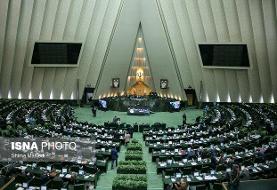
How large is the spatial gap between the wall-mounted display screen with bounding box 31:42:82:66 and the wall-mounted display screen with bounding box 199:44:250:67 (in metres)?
13.5

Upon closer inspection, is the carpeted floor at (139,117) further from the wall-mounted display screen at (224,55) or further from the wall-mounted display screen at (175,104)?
the wall-mounted display screen at (224,55)

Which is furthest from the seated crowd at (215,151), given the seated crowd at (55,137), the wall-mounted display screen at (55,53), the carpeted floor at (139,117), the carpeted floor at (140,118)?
the wall-mounted display screen at (55,53)

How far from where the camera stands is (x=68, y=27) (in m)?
44.4

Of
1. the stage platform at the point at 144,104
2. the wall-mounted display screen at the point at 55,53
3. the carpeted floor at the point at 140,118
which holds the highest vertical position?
the wall-mounted display screen at the point at 55,53

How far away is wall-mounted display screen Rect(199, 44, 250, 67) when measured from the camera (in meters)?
43.4

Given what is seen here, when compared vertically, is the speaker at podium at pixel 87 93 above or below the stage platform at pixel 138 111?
above

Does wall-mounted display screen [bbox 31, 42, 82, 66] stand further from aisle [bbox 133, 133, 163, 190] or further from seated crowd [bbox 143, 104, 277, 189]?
aisle [bbox 133, 133, 163, 190]

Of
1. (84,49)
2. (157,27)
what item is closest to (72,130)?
(84,49)

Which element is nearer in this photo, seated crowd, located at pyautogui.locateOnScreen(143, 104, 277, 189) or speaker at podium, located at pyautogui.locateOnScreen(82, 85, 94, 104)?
seated crowd, located at pyautogui.locateOnScreen(143, 104, 277, 189)

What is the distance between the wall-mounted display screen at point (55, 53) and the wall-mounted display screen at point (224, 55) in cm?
1349

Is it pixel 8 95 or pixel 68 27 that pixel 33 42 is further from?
pixel 8 95

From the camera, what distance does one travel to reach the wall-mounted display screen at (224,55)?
142 ft

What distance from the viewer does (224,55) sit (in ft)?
144

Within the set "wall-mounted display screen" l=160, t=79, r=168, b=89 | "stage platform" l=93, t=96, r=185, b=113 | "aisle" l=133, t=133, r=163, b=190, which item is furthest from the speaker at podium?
"aisle" l=133, t=133, r=163, b=190
